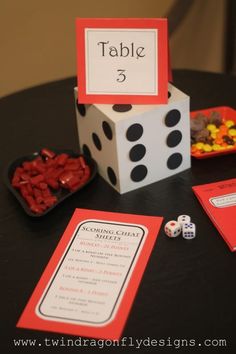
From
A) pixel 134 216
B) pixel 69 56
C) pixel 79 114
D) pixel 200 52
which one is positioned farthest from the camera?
pixel 200 52

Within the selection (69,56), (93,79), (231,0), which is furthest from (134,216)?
(231,0)

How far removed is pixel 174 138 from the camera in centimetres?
109

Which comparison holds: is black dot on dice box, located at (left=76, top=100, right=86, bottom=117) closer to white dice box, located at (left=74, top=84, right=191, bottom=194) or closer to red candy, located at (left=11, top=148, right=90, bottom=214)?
white dice box, located at (left=74, top=84, right=191, bottom=194)

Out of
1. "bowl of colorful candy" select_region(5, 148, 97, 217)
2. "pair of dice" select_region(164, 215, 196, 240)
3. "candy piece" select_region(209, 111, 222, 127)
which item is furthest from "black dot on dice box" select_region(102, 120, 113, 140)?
"candy piece" select_region(209, 111, 222, 127)

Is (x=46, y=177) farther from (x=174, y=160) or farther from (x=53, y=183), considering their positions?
(x=174, y=160)

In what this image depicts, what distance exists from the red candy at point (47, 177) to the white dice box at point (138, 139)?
5cm

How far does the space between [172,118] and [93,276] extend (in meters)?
0.37

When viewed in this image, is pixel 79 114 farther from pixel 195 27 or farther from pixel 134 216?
pixel 195 27

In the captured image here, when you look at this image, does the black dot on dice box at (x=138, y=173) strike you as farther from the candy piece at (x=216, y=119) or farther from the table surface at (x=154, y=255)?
the candy piece at (x=216, y=119)

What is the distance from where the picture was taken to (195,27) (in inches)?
94.3

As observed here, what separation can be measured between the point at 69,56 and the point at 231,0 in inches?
30.2

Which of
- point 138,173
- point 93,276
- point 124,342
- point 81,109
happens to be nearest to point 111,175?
point 138,173

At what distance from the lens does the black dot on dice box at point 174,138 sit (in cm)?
108

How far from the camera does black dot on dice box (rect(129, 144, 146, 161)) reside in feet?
3.43
